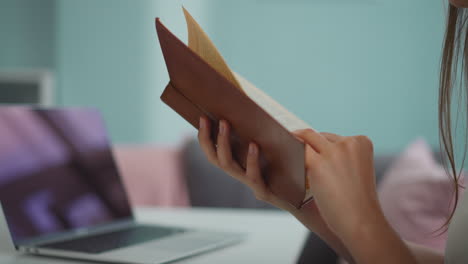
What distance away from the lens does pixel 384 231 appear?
1.99 feet

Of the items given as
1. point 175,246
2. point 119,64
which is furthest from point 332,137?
point 119,64

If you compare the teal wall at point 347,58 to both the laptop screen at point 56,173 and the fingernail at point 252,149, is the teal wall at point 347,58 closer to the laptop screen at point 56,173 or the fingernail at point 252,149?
the laptop screen at point 56,173

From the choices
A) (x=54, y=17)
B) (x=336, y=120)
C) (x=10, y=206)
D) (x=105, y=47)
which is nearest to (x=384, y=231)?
(x=10, y=206)

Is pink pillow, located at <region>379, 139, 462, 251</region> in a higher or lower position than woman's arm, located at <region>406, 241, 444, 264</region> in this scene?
lower


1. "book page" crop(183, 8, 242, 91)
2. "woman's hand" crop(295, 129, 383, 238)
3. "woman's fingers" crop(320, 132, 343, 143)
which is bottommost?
"woman's hand" crop(295, 129, 383, 238)

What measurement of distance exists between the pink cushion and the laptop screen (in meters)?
1.22

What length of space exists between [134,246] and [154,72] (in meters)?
2.53

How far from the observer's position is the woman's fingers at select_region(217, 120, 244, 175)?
627 mm

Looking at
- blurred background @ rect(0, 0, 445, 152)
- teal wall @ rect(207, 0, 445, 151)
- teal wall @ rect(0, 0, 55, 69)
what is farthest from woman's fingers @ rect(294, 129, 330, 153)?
teal wall @ rect(0, 0, 55, 69)

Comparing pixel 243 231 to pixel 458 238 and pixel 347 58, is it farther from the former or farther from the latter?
pixel 347 58

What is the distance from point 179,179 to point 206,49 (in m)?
1.77

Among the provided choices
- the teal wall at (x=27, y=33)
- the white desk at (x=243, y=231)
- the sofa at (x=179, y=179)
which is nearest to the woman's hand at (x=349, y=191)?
the white desk at (x=243, y=231)

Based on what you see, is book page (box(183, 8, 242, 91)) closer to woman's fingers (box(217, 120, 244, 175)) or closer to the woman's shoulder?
woman's fingers (box(217, 120, 244, 175))

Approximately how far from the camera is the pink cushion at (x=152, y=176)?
87.4 inches
